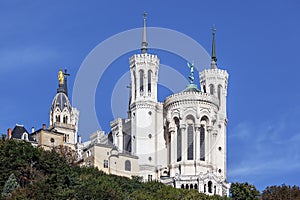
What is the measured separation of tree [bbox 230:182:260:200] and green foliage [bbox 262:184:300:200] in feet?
4.42

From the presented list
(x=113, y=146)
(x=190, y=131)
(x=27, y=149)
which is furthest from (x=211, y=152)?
(x=27, y=149)

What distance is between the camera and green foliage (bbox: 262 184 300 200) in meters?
120

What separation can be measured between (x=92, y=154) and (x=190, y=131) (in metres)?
15.4

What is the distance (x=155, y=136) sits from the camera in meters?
142

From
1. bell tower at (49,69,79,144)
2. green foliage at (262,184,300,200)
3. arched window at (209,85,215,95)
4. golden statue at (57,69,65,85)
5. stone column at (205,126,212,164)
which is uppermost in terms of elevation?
golden statue at (57,69,65,85)

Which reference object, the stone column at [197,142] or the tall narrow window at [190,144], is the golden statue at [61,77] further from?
the stone column at [197,142]

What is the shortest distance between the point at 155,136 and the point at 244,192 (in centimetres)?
2238

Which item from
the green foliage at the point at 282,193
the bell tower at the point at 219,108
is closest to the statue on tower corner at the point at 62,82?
the bell tower at the point at 219,108

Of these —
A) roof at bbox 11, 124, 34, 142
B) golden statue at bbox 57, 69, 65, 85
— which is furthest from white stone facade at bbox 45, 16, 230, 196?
roof at bbox 11, 124, 34, 142

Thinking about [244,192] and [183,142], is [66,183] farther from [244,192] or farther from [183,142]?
[183,142]

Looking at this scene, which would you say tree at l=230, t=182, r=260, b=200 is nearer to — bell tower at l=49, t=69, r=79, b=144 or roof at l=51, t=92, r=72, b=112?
bell tower at l=49, t=69, r=79, b=144

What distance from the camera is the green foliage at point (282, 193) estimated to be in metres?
120

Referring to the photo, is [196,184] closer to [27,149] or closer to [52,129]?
[52,129]

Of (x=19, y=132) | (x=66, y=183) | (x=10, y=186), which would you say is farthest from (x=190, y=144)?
(x=10, y=186)
